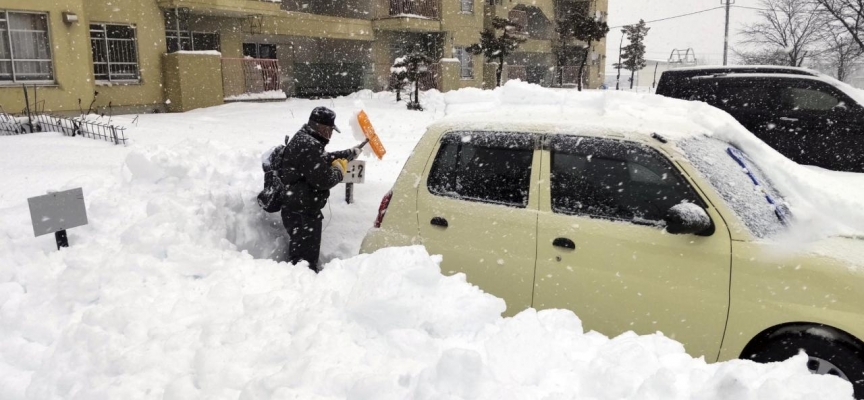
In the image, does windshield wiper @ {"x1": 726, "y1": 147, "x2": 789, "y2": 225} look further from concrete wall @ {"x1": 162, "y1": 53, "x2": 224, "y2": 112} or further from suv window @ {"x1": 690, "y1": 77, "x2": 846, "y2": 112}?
concrete wall @ {"x1": 162, "y1": 53, "x2": 224, "y2": 112}

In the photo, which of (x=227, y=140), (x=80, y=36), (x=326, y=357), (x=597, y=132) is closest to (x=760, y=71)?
(x=597, y=132)

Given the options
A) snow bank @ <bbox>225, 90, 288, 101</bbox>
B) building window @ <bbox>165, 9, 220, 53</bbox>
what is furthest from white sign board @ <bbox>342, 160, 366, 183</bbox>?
snow bank @ <bbox>225, 90, 288, 101</bbox>

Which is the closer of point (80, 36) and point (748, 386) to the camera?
point (748, 386)

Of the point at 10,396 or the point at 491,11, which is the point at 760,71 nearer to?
the point at 10,396

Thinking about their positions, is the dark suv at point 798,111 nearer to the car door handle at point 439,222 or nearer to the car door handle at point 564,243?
the car door handle at point 564,243

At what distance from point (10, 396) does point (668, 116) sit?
4041mm

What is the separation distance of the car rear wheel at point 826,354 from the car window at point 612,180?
874 mm

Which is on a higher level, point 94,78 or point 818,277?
point 94,78

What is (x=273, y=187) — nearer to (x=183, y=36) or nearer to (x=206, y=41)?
Answer: (x=183, y=36)

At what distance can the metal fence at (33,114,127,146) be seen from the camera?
10719 mm

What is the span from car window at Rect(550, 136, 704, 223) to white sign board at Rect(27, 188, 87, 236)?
347 centimetres

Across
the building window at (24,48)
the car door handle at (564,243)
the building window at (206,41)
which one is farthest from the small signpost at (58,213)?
the building window at (206,41)

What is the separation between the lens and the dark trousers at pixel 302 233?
195 inches

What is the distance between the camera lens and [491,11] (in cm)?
3072
